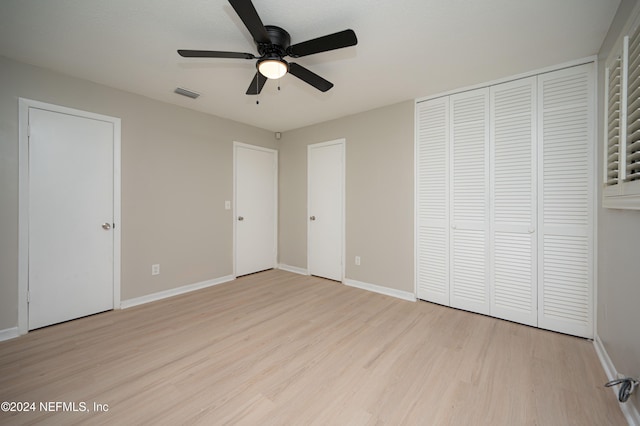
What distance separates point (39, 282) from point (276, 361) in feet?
8.16

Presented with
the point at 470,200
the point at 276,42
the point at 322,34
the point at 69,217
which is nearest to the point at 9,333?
the point at 69,217

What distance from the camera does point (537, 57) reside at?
2258 mm

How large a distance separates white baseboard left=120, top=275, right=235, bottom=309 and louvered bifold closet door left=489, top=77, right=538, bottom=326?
3.55m

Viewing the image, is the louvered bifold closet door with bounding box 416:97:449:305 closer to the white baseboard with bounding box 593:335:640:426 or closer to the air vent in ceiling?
the white baseboard with bounding box 593:335:640:426

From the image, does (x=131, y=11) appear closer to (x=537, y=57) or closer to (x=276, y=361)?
(x=276, y=361)

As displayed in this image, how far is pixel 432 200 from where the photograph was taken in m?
3.07

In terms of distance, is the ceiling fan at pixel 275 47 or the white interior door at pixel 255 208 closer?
the ceiling fan at pixel 275 47

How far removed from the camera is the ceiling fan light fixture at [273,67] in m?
1.80

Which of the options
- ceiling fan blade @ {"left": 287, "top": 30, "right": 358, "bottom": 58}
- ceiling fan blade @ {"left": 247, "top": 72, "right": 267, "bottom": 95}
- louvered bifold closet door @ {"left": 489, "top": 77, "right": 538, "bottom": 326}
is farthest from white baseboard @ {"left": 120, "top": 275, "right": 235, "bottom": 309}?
louvered bifold closet door @ {"left": 489, "top": 77, "right": 538, "bottom": 326}

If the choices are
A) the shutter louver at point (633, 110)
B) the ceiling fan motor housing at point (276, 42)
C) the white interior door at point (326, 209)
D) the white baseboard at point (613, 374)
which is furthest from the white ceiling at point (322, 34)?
the white baseboard at point (613, 374)

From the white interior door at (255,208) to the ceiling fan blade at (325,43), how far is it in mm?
2630

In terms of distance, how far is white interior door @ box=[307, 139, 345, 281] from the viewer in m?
3.94

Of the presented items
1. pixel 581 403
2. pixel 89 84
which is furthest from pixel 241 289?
pixel 581 403

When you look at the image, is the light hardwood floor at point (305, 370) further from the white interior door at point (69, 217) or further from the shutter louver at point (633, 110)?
the shutter louver at point (633, 110)
